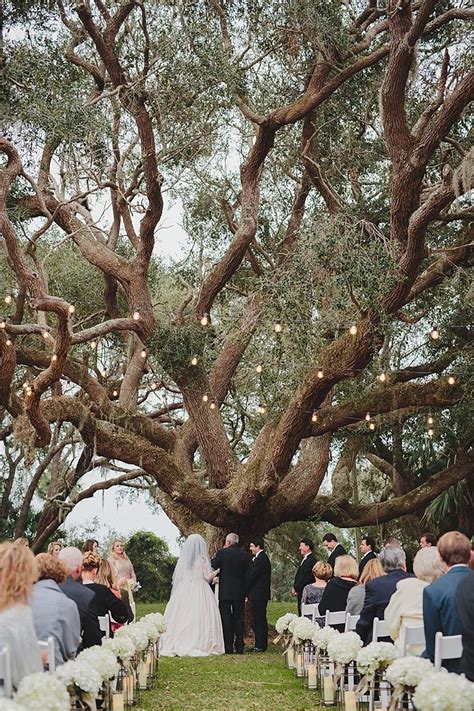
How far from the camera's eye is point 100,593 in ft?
23.6

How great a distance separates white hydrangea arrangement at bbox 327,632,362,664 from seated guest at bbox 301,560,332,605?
3234 millimetres

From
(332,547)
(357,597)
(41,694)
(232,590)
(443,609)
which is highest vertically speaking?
(332,547)

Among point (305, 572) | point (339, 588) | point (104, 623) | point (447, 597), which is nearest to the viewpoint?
point (447, 597)

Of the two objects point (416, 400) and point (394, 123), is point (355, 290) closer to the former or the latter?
point (394, 123)

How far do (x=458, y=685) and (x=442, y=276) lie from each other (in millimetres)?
8882

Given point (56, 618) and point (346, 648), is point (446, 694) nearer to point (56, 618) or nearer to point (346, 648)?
point (56, 618)

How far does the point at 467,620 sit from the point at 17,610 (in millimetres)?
1968

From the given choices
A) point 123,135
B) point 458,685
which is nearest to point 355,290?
point 123,135

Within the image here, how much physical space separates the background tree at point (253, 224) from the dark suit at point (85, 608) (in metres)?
4.28

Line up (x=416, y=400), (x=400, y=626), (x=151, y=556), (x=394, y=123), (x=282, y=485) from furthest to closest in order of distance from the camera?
(x=151, y=556) → (x=282, y=485) → (x=416, y=400) → (x=394, y=123) → (x=400, y=626)

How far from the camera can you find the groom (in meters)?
12.0

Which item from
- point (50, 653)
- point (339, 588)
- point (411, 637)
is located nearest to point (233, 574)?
point (339, 588)

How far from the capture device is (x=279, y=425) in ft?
40.0

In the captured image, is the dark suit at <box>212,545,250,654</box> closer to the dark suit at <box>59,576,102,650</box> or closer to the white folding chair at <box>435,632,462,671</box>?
the dark suit at <box>59,576,102,650</box>
